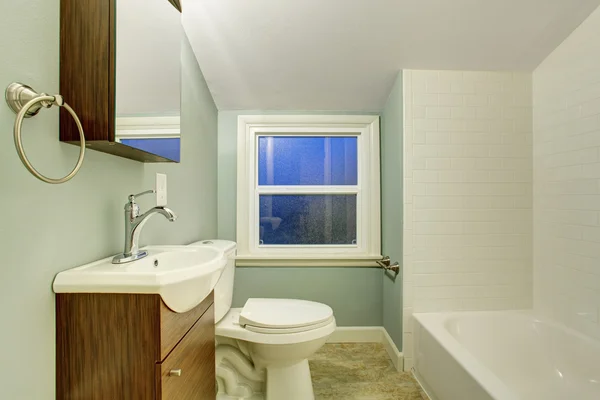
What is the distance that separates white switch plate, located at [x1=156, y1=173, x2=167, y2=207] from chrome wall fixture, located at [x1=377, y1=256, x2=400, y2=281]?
1437 millimetres

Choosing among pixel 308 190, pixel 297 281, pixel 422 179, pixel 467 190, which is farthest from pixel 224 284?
pixel 467 190

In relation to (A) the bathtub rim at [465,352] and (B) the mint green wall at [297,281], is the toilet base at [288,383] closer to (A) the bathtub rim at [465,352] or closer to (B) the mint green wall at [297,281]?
(A) the bathtub rim at [465,352]

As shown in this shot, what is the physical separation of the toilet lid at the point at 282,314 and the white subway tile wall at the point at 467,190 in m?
0.63

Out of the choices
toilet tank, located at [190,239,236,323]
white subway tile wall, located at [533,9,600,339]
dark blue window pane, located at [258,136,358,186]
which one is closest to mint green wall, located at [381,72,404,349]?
dark blue window pane, located at [258,136,358,186]

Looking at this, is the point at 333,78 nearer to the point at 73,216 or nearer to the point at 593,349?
the point at 73,216

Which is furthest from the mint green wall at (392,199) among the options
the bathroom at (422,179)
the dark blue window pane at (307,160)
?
the dark blue window pane at (307,160)

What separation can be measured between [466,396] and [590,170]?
1257 mm

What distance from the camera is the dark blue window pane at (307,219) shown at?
2.49m

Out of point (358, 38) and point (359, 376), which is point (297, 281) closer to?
point (359, 376)

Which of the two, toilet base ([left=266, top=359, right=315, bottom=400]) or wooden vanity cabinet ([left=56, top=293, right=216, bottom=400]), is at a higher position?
wooden vanity cabinet ([left=56, top=293, right=216, bottom=400])

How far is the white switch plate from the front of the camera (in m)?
1.46

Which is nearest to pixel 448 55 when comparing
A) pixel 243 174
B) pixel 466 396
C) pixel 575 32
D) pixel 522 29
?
pixel 522 29

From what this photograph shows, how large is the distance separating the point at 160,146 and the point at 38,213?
1.74 feet

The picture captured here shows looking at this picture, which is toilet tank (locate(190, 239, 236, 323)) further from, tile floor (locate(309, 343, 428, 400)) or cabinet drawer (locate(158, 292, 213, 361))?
tile floor (locate(309, 343, 428, 400))
